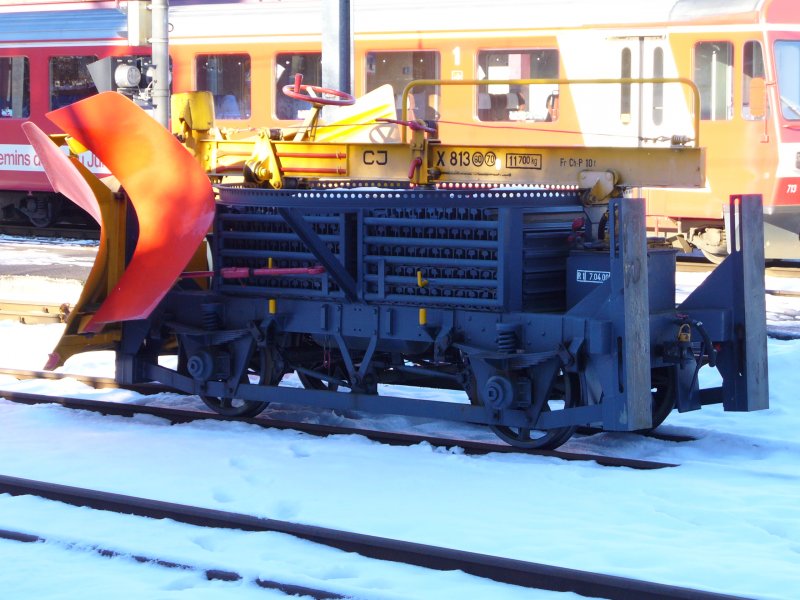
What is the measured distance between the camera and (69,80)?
19.0 m

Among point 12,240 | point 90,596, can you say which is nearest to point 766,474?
point 90,596

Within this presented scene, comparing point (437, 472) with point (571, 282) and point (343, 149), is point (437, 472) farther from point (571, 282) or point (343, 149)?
point (343, 149)

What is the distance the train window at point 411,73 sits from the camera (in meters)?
15.8

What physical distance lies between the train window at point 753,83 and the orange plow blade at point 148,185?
8.70 m

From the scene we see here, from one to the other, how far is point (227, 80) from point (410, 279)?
10.7 meters

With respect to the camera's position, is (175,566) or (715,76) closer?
(175,566)

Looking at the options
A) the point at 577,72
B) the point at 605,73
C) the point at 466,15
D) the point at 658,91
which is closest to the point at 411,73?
the point at 466,15

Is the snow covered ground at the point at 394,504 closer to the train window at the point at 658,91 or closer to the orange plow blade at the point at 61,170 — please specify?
the orange plow blade at the point at 61,170

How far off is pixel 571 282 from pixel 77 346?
312 cm

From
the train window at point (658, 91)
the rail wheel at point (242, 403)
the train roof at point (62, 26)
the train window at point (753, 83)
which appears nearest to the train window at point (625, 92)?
the train window at point (658, 91)

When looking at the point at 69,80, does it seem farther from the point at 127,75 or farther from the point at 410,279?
the point at 410,279

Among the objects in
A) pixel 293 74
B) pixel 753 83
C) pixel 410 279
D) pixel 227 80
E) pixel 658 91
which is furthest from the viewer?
pixel 227 80

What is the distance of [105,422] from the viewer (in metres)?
8.00

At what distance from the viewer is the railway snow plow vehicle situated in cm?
685
